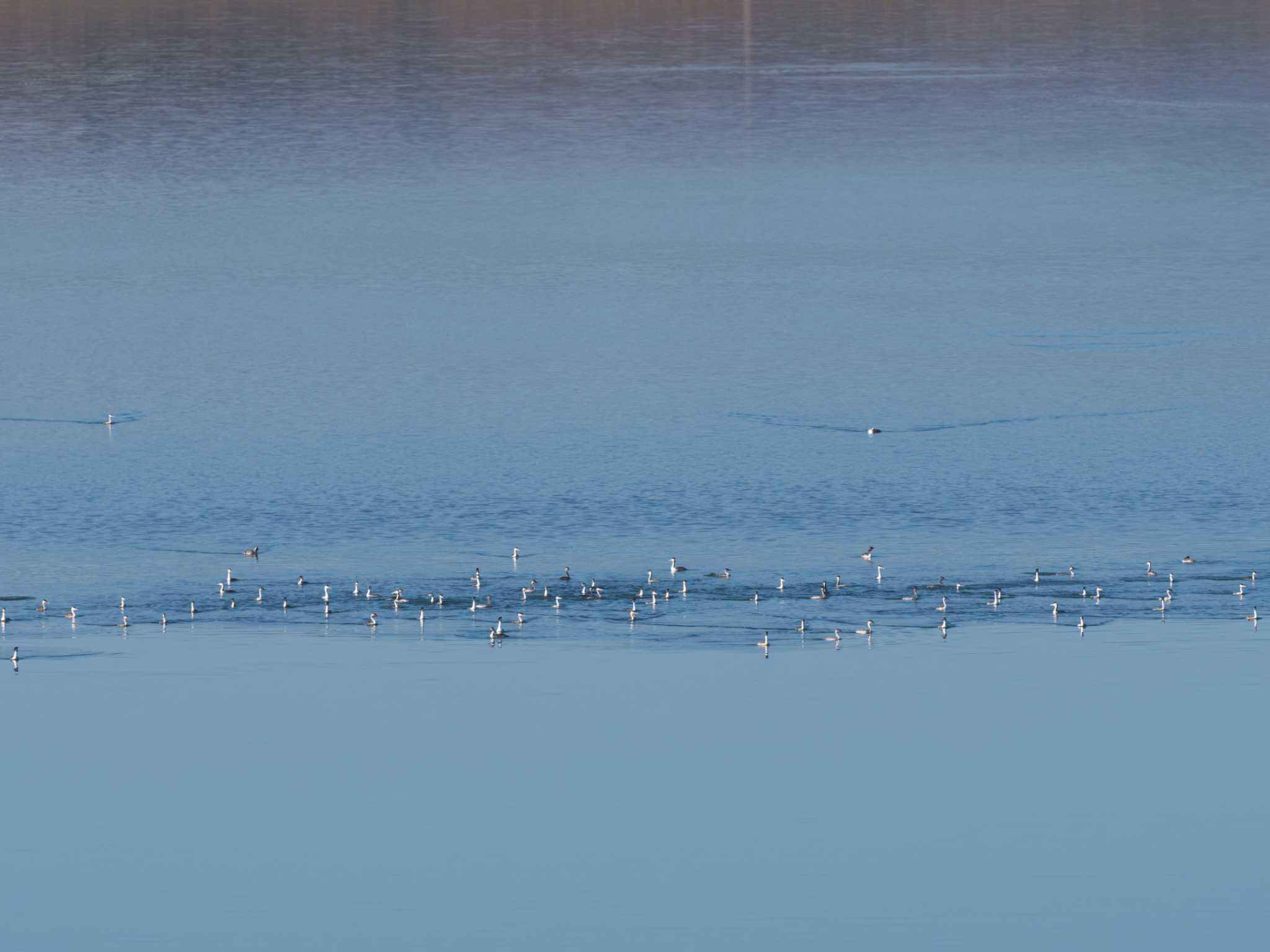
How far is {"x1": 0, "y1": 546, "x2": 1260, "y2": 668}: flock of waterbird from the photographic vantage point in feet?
119

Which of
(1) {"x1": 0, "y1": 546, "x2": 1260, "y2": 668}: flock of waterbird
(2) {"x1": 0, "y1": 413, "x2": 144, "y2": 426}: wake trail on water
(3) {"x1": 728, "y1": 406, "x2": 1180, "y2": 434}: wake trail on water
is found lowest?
(1) {"x1": 0, "y1": 546, "x2": 1260, "y2": 668}: flock of waterbird

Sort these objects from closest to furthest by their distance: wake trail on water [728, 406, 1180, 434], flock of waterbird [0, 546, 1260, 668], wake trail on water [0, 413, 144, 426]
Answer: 1. flock of waterbird [0, 546, 1260, 668]
2. wake trail on water [728, 406, 1180, 434]
3. wake trail on water [0, 413, 144, 426]

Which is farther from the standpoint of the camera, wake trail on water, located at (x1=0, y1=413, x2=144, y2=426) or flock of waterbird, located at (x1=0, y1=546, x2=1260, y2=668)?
A: wake trail on water, located at (x1=0, y1=413, x2=144, y2=426)

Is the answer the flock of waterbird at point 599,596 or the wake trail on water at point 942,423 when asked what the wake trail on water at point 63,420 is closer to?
the flock of waterbird at point 599,596

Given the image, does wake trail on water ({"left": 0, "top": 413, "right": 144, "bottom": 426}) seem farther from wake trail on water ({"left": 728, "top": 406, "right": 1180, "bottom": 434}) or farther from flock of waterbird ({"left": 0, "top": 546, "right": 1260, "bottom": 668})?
wake trail on water ({"left": 728, "top": 406, "right": 1180, "bottom": 434})

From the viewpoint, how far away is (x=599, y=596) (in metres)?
37.5

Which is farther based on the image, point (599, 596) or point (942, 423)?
point (942, 423)

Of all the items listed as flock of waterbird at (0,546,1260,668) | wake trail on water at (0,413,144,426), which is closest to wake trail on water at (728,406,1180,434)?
flock of waterbird at (0,546,1260,668)

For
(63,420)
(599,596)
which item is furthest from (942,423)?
(63,420)

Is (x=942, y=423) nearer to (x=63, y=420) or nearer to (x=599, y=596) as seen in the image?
(x=599, y=596)

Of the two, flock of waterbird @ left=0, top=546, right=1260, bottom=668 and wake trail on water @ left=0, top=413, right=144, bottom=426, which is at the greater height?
wake trail on water @ left=0, top=413, right=144, bottom=426

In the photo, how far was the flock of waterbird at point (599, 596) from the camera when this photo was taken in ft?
119

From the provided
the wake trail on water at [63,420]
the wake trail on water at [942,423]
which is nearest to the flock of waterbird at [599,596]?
the wake trail on water at [942,423]

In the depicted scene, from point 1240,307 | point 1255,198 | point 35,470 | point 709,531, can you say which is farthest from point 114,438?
point 1255,198
